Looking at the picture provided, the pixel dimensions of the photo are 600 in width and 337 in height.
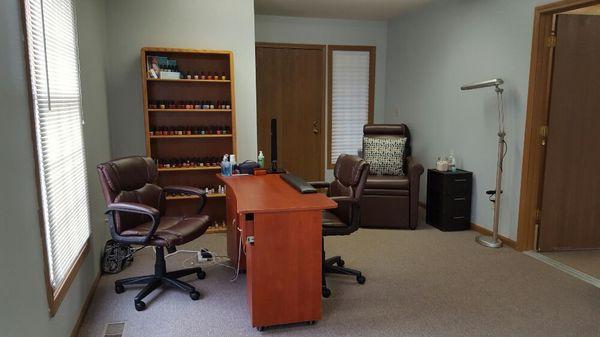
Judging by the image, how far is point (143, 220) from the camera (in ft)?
9.82

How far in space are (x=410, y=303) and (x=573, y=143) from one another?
2186mm

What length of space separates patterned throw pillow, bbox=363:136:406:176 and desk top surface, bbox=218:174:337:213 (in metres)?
1.91

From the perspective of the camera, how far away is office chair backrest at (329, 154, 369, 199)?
→ 2.88 meters

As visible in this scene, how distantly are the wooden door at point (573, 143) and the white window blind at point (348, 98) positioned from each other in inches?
115

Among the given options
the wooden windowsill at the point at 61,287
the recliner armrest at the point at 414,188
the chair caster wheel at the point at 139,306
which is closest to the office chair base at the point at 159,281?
the chair caster wheel at the point at 139,306

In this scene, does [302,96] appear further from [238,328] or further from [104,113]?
[238,328]

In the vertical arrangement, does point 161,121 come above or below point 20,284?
above

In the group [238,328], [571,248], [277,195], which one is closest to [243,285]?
[238,328]

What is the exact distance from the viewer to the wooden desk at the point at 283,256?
2275mm

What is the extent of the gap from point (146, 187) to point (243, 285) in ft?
3.37

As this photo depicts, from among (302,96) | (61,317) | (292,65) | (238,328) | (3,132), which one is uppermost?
(292,65)

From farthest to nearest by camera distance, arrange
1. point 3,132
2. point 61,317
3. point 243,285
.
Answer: point 243,285 → point 61,317 → point 3,132

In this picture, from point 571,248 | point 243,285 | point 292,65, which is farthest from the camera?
point 292,65

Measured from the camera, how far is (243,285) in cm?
303
